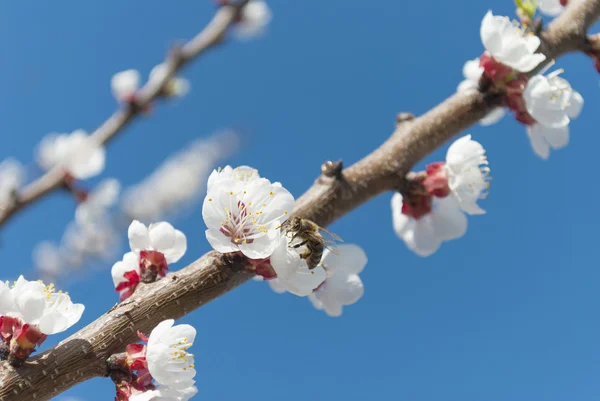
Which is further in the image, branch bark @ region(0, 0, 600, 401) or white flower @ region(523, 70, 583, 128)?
white flower @ region(523, 70, 583, 128)

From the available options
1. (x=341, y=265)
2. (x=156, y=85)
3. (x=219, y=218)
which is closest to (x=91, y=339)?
(x=219, y=218)

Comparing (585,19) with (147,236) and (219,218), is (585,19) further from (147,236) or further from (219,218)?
(147,236)

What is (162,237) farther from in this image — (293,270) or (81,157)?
(81,157)

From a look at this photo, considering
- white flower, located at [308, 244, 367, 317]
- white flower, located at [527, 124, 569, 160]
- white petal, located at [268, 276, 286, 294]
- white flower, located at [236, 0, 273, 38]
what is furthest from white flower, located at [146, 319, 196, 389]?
white flower, located at [236, 0, 273, 38]

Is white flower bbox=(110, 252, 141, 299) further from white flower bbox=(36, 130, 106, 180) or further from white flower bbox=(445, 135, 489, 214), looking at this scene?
white flower bbox=(36, 130, 106, 180)

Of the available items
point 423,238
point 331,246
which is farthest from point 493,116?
point 331,246
